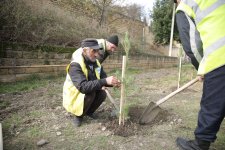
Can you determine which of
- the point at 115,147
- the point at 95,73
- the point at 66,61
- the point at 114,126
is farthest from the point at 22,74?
the point at 115,147

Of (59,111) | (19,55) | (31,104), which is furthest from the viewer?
(19,55)

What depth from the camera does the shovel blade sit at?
130 inches

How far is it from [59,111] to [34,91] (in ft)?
4.89

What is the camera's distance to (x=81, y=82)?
282cm

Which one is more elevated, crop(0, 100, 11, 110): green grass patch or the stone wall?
the stone wall

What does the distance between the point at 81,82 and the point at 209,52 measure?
1.54 m

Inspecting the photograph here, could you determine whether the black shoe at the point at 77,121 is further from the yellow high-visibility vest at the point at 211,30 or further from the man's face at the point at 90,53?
the yellow high-visibility vest at the point at 211,30

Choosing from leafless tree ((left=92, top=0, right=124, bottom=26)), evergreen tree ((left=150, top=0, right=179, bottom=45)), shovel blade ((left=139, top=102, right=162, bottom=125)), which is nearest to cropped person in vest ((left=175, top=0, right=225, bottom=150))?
shovel blade ((left=139, top=102, right=162, bottom=125))

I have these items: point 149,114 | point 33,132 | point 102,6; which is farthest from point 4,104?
point 102,6

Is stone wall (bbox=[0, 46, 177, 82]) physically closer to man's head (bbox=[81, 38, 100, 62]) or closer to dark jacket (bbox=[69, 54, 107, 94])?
man's head (bbox=[81, 38, 100, 62])

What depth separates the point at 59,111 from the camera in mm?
3773

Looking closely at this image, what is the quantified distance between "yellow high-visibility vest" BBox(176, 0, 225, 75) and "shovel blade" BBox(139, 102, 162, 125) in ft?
4.00

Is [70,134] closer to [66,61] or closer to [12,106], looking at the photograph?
[12,106]

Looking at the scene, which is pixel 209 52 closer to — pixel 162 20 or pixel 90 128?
pixel 90 128
